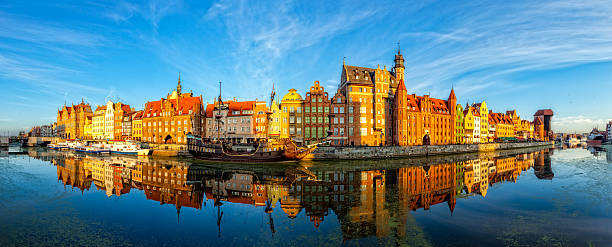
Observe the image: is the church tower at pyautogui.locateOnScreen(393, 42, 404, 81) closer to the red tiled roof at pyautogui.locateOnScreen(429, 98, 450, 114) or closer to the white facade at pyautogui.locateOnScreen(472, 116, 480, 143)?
the red tiled roof at pyautogui.locateOnScreen(429, 98, 450, 114)

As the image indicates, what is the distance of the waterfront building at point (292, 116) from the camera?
206 feet

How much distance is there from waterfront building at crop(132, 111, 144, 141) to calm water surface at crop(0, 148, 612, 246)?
58214mm

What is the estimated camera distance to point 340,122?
64125mm

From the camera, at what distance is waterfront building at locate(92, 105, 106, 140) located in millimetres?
104750

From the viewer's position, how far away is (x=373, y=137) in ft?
216

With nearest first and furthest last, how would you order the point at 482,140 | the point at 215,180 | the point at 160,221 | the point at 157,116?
the point at 160,221
the point at 215,180
the point at 157,116
the point at 482,140

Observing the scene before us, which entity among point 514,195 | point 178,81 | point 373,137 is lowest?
point 514,195

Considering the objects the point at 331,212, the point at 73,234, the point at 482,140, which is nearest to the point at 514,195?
the point at 331,212

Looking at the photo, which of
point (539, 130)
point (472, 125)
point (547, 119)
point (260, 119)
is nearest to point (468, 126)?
point (472, 125)

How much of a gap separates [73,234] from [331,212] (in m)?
15.3

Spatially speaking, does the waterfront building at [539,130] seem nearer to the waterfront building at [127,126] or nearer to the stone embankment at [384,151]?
the stone embankment at [384,151]

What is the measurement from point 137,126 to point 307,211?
90470mm

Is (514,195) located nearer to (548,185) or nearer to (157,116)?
(548,185)

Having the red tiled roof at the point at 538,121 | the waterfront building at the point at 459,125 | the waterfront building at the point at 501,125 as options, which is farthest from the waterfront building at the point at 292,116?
the red tiled roof at the point at 538,121
